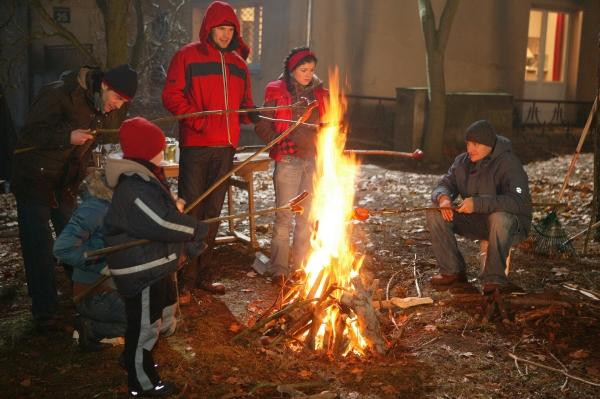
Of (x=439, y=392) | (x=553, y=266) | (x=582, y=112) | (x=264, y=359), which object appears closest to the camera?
(x=439, y=392)

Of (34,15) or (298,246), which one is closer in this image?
(298,246)

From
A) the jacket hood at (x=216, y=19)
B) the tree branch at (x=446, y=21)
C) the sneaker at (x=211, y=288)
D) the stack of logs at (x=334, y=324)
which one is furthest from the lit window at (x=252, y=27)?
the stack of logs at (x=334, y=324)

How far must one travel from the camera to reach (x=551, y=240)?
802 cm

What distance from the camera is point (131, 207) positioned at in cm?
427

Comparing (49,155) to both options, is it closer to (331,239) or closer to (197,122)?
(197,122)

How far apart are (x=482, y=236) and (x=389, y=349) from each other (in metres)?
2.02

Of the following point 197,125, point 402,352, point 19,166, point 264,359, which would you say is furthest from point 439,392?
point 19,166

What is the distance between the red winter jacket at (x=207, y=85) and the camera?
20.2 ft

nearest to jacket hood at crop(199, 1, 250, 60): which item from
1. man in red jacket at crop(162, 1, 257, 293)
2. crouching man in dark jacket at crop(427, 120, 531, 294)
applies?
man in red jacket at crop(162, 1, 257, 293)

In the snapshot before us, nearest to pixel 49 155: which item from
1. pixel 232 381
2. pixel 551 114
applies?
pixel 232 381

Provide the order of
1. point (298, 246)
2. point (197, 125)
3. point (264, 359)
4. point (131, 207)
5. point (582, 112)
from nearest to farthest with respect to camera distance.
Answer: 1. point (131, 207)
2. point (264, 359)
3. point (197, 125)
4. point (298, 246)
5. point (582, 112)

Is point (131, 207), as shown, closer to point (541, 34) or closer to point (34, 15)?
point (34, 15)

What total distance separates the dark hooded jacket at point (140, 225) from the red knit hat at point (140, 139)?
0.09 metres

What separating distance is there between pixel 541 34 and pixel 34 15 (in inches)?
587
